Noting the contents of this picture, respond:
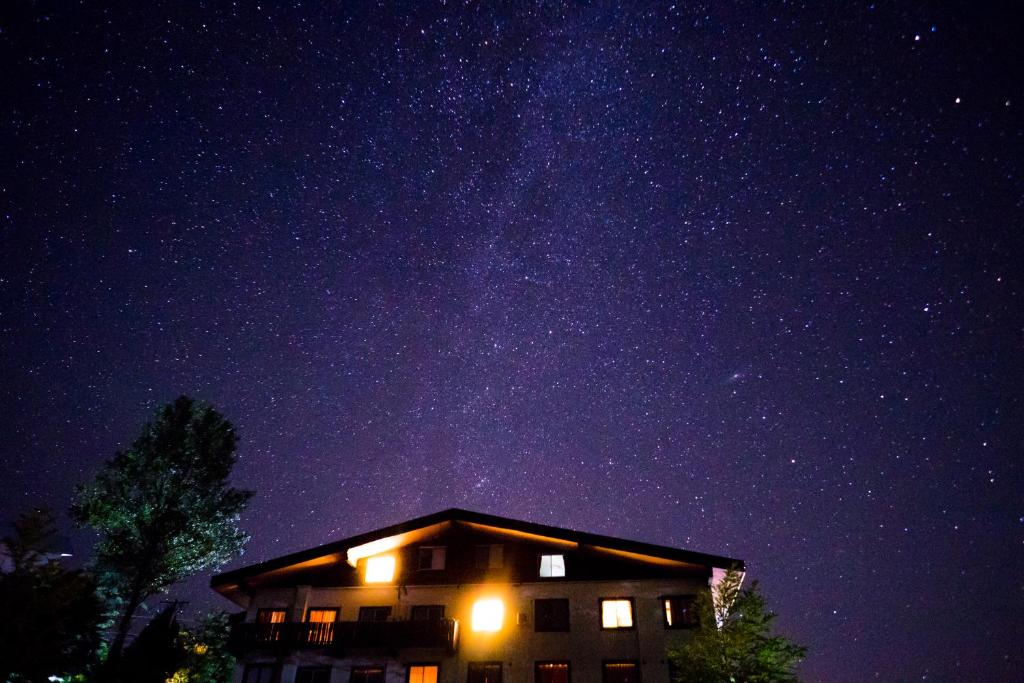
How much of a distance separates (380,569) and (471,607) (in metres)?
5.30

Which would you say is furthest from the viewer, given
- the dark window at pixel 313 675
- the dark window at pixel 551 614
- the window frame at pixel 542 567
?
the window frame at pixel 542 567

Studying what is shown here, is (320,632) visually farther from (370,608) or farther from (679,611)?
(679,611)

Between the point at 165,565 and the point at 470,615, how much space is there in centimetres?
1850

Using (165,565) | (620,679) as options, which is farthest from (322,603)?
(620,679)

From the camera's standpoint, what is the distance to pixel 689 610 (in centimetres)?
2723

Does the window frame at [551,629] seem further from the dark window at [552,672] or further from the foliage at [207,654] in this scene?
the foliage at [207,654]

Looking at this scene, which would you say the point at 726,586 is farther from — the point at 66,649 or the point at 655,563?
the point at 66,649

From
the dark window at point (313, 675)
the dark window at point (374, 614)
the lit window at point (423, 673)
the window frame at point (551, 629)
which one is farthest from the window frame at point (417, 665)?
the window frame at point (551, 629)

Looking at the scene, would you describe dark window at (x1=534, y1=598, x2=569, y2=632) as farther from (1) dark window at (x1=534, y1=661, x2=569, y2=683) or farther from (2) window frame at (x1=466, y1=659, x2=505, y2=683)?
(2) window frame at (x1=466, y1=659, x2=505, y2=683)

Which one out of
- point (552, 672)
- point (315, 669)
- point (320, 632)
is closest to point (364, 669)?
point (315, 669)

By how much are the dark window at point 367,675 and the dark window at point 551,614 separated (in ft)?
25.2

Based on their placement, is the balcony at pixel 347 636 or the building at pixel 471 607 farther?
the balcony at pixel 347 636

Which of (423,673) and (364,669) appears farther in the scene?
(364,669)

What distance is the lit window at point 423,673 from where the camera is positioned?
27.7 m
